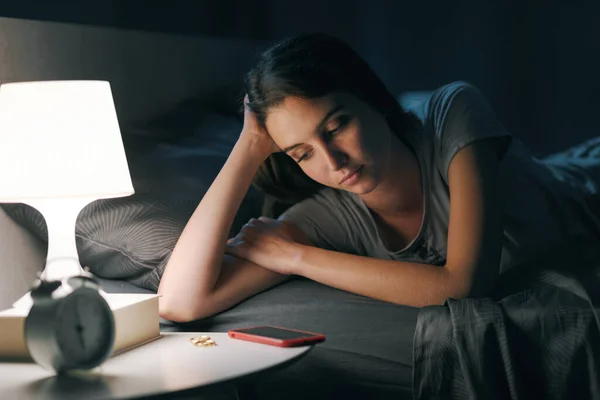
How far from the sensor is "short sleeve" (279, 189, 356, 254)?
1.77m

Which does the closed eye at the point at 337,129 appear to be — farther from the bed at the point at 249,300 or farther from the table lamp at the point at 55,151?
the table lamp at the point at 55,151

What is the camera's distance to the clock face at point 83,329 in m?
1.07

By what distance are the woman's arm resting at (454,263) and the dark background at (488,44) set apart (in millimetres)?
1517

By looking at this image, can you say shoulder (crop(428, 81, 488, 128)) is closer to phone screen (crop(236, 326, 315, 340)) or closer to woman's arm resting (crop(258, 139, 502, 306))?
woman's arm resting (crop(258, 139, 502, 306))

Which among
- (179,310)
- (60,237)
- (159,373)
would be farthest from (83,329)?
(179,310)

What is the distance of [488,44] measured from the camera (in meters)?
3.12

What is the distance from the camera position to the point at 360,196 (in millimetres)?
1767

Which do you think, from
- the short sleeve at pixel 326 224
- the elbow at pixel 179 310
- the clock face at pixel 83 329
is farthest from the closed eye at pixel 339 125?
the clock face at pixel 83 329

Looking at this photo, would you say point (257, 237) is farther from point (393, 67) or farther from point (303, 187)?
point (393, 67)

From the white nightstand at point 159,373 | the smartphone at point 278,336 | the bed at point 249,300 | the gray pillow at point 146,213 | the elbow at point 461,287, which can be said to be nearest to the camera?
the white nightstand at point 159,373

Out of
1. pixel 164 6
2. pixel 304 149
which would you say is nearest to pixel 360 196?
pixel 304 149

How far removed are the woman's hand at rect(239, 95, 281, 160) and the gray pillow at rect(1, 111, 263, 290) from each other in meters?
0.21

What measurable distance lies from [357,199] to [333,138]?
0.28m

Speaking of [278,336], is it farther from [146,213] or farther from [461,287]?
[146,213]
